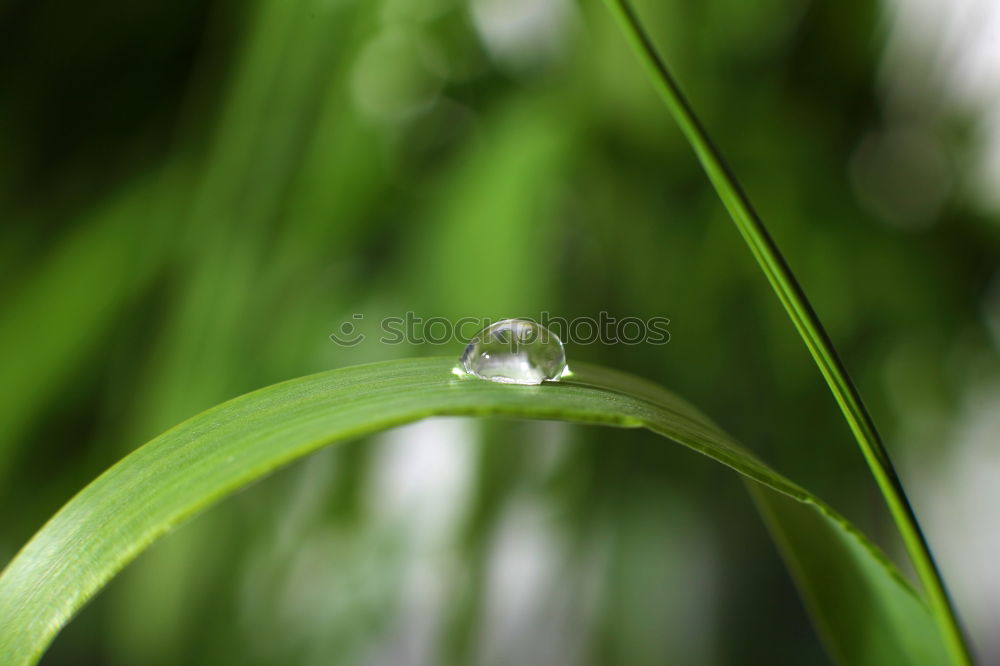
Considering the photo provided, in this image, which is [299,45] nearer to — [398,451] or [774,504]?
[398,451]

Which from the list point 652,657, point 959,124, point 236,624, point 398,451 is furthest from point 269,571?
point 959,124

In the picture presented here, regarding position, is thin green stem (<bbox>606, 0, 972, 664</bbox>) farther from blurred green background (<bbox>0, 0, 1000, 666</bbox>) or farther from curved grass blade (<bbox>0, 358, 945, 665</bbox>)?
blurred green background (<bbox>0, 0, 1000, 666</bbox>)

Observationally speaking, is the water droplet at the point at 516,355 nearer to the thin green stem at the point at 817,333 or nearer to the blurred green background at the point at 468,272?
the thin green stem at the point at 817,333

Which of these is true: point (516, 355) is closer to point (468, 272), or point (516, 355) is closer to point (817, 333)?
point (817, 333)

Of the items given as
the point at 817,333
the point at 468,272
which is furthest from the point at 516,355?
the point at 468,272

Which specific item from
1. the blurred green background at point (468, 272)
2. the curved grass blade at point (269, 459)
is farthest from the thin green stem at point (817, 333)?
the blurred green background at point (468, 272)

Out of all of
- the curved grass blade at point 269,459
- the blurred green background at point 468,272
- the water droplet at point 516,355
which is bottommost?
the curved grass blade at point 269,459
